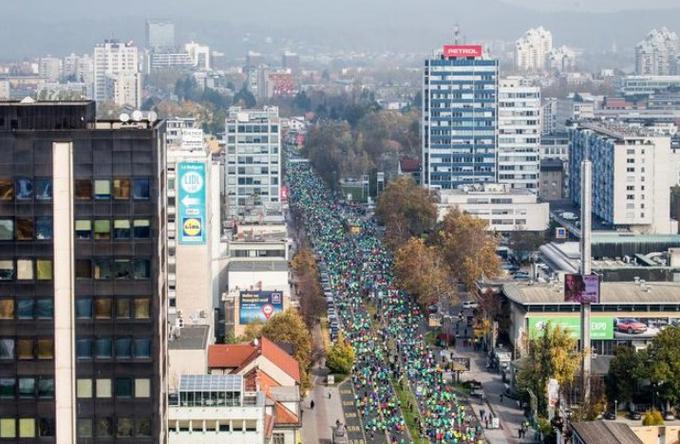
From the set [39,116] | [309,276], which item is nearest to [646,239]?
[309,276]

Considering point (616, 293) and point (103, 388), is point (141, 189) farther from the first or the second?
point (616, 293)

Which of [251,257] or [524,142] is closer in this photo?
[251,257]

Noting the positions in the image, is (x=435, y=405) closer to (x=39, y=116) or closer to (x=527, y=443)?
(x=527, y=443)

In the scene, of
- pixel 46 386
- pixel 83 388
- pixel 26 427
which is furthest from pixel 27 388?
pixel 83 388

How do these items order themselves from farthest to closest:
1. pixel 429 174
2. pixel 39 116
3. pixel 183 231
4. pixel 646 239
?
pixel 429 174 → pixel 646 239 → pixel 183 231 → pixel 39 116

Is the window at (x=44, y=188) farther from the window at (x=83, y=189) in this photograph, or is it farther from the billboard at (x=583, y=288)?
the billboard at (x=583, y=288)

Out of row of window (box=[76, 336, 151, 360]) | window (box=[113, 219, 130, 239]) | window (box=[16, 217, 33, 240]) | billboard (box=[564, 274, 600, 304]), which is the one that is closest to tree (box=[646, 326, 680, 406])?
billboard (box=[564, 274, 600, 304])

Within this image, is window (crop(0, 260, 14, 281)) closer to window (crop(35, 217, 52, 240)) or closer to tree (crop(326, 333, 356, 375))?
window (crop(35, 217, 52, 240))

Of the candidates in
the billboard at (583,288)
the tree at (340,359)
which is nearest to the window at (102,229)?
the billboard at (583,288)
